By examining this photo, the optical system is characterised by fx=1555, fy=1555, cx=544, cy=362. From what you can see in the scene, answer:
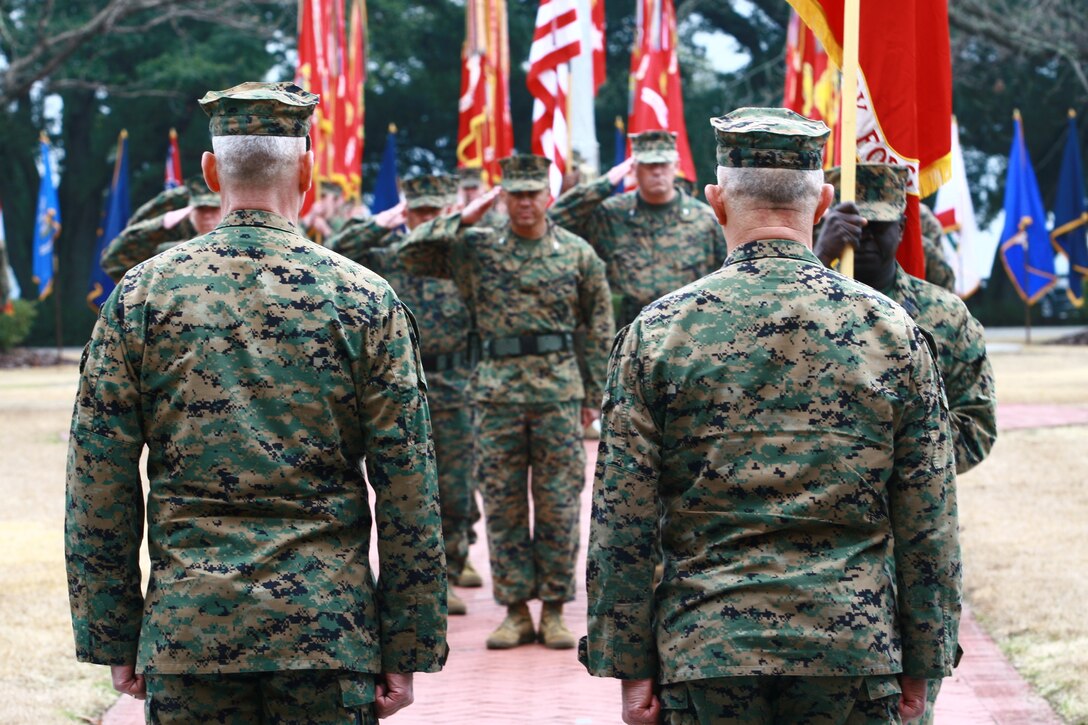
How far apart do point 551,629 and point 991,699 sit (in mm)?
2000

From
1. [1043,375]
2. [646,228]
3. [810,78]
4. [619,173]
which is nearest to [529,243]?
[646,228]

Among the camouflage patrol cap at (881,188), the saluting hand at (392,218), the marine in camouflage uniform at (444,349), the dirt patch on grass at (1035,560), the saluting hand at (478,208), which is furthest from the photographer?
the saluting hand at (392,218)

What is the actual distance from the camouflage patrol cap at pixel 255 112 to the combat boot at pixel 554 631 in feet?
13.8

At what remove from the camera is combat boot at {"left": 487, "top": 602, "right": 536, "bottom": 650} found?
7.15 meters

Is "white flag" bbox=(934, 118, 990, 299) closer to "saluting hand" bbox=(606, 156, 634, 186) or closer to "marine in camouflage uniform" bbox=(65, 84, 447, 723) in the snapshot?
"saluting hand" bbox=(606, 156, 634, 186)

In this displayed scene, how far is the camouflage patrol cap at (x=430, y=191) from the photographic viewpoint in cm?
846

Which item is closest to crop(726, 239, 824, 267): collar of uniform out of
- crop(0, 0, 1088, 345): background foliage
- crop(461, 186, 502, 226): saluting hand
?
crop(461, 186, 502, 226): saluting hand

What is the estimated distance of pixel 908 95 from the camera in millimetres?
5582

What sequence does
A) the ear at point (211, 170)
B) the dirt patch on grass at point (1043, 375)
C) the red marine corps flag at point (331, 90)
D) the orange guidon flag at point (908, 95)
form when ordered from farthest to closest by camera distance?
the dirt patch on grass at point (1043, 375)
the red marine corps flag at point (331, 90)
the orange guidon flag at point (908, 95)
the ear at point (211, 170)

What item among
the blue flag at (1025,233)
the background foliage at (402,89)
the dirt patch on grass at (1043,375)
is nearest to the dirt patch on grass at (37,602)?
the dirt patch on grass at (1043,375)

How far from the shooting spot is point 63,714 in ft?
20.4

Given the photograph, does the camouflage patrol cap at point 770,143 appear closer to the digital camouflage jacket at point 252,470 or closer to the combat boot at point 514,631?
the digital camouflage jacket at point 252,470

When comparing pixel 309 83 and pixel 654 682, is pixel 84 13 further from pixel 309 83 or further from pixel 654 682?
pixel 654 682

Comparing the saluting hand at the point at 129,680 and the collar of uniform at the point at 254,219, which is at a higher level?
the collar of uniform at the point at 254,219
